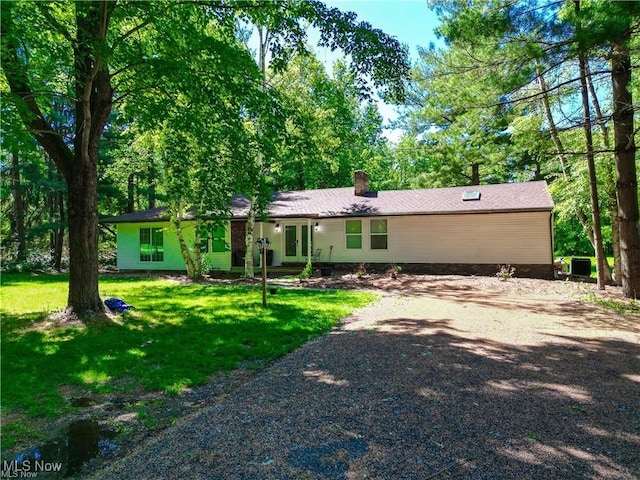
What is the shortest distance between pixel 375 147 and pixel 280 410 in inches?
1234

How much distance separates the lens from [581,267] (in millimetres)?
14766

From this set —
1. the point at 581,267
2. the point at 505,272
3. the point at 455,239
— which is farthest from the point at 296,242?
the point at 581,267

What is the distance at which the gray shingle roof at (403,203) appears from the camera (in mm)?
15680

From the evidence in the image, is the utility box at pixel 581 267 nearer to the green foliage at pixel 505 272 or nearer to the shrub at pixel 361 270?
the green foliage at pixel 505 272

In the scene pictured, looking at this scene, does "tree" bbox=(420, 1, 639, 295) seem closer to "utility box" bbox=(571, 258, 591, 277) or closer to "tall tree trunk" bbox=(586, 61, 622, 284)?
"tall tree trunk" bbox=(586, 61, 622, 284)

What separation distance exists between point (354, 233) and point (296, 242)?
2650 mm

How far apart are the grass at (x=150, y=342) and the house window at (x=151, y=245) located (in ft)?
27.1

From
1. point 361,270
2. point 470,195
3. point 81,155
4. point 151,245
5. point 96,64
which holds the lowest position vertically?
point 361,270

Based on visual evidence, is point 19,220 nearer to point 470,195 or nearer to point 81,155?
point 81,155

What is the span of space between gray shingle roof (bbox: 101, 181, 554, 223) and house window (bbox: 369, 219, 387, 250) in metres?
0.60

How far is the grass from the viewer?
438cm

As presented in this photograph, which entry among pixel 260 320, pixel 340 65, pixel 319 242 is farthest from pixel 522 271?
pixel 260 320

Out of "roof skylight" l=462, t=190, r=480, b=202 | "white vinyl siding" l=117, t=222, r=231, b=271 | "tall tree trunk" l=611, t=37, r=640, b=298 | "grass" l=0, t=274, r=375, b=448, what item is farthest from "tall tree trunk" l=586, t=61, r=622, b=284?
"white vinyl siding" l=117, t=222, r=231, b=271

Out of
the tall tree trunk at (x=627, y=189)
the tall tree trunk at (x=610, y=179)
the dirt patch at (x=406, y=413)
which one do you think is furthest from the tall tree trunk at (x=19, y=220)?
the tall tree trunk at (x=610, y=179)
